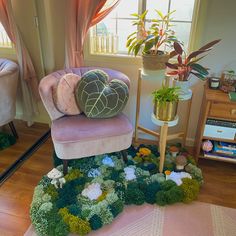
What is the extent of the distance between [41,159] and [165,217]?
118 cm

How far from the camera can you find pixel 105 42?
2197 mm

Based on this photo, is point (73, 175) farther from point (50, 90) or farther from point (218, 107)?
point (218, 107)

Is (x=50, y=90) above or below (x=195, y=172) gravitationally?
above

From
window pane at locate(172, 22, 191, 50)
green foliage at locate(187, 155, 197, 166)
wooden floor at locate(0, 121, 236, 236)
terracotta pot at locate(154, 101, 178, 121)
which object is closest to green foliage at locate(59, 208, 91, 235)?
wooden floor at locate(0, 121, 236, 236)

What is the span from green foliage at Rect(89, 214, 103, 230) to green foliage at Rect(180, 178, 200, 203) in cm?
63

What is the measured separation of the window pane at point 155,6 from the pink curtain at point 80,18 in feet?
0.91

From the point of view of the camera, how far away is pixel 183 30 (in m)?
2.03

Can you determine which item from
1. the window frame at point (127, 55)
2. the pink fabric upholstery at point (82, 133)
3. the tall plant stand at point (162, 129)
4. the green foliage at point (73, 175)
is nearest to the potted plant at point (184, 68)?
the tall plant stand at point (162, 129)

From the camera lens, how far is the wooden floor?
161 centimetres

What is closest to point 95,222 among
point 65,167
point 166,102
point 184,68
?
point 65,167

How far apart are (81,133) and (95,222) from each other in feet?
1.95

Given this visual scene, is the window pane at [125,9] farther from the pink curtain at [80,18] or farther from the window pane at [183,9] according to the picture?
the window pane at [183,9]

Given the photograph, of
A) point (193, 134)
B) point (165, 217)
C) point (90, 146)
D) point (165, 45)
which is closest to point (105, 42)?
point (165, 45)

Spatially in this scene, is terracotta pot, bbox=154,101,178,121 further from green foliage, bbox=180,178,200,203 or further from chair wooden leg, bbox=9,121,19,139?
chair wooden leg, bbox=9,121,19,139
